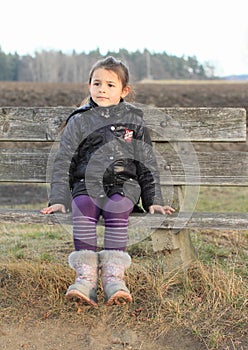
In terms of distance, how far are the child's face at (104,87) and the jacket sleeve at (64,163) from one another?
0.21m

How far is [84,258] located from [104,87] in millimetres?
1236

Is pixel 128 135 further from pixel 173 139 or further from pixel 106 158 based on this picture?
pixel 173 139

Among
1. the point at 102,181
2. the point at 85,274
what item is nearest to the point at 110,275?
the point at 85,274

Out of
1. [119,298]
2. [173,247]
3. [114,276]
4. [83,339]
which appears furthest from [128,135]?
[83,339]

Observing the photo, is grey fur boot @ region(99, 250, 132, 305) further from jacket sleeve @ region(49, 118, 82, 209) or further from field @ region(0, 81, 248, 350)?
jacket sleeve @ region(49, 118, 82, 209)

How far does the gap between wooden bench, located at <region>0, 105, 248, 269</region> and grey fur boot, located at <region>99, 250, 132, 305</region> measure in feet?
1.41

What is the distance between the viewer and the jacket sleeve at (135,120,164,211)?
3678mm

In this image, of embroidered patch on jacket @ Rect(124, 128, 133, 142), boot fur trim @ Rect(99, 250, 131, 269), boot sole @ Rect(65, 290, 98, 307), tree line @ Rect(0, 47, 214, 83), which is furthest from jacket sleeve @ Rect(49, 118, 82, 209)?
tree line @ Rect(0, 47, 214, 83)

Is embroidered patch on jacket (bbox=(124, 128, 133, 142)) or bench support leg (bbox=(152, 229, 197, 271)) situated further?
embroidered patch on jacket (bbox=(124, 128, 133, 142))

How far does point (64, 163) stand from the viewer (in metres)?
3.71

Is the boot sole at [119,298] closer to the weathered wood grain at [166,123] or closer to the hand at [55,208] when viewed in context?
the hand at [55,208]

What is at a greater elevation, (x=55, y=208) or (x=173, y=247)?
(x=55, y=208)

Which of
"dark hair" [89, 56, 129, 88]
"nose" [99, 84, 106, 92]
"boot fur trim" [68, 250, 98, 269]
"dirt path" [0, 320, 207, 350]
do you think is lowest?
"dirt path" [0, 320, 207, 350]

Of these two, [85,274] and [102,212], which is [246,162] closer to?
[102,212]
